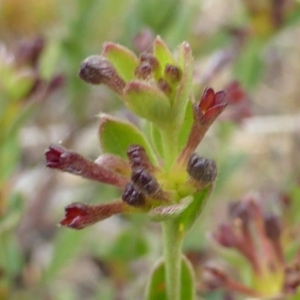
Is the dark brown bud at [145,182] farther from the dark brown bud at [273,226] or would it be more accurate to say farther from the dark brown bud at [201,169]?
the dark brown bud at [273,226]

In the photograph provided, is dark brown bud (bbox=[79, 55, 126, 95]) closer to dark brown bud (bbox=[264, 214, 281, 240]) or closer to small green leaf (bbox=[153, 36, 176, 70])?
small green leaf (bbox=[153, 36, 176, 70])

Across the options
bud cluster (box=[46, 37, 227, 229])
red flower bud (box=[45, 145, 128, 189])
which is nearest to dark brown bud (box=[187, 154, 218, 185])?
bud cluster (box=[46, 37, 227, 229])

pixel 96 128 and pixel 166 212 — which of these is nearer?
pixel 166 212

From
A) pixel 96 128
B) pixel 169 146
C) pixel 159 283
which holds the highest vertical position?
pixel 96 128

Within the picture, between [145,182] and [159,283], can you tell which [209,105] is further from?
[159,283]

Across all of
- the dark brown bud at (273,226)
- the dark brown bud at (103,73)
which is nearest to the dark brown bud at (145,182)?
Answer: the dark brown bud at (103,73)

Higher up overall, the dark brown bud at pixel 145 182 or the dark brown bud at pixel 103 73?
the dark brown bud at pixel 103 73

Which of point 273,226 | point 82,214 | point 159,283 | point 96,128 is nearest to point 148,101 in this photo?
point 82,214
